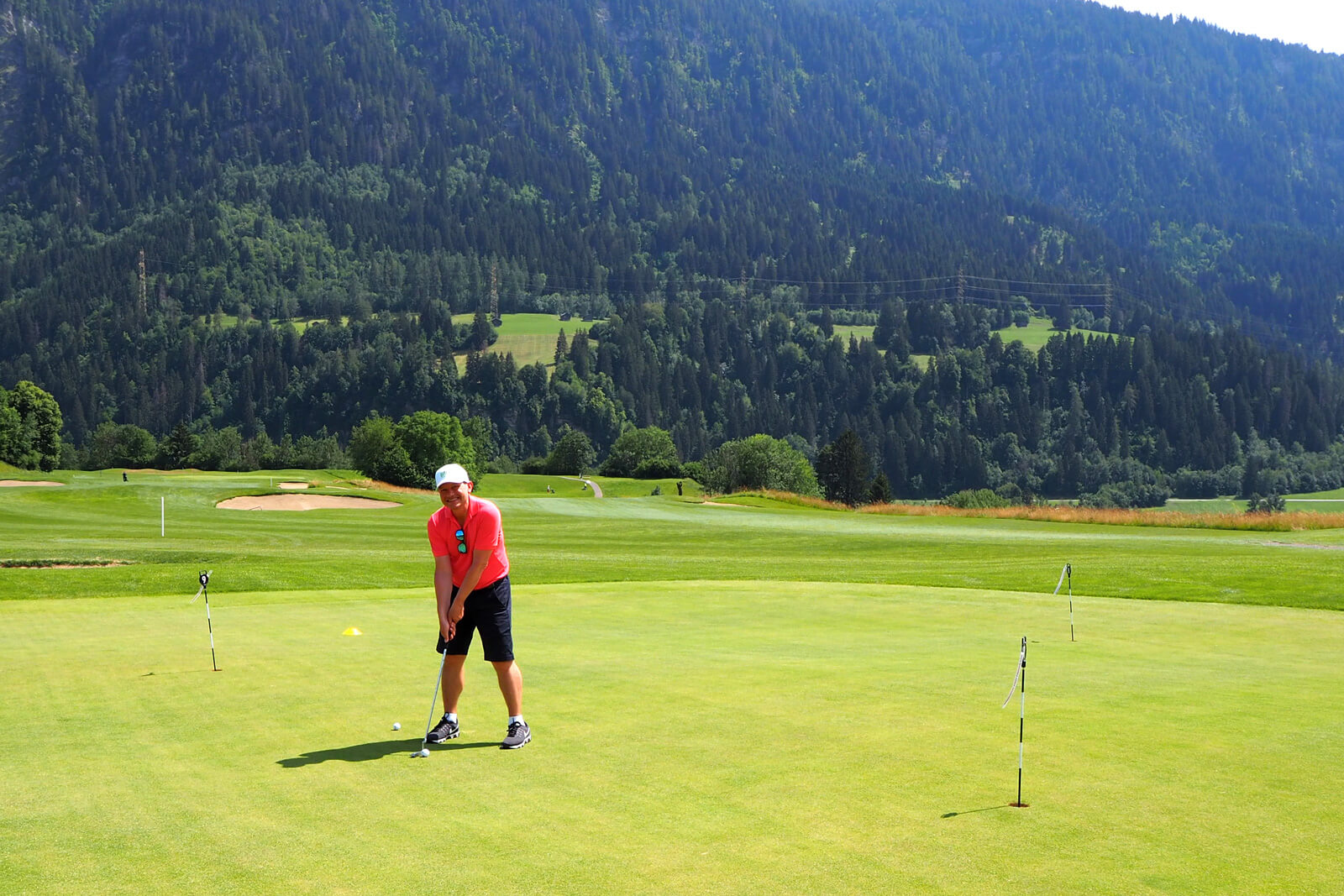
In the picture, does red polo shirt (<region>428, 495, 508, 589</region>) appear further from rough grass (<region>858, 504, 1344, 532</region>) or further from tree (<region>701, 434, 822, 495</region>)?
tree (<region>701, 434, 822, 495</region>)

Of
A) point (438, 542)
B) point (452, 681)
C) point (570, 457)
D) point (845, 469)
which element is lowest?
point (845, 469)

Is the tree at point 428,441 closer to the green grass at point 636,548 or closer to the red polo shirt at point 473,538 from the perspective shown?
the green grass at point 636,548

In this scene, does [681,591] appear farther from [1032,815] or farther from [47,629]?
[1032,815]

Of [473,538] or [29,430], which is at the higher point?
[29,430]

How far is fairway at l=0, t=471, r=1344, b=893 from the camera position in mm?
8172

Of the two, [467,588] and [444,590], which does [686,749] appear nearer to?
[467,588]

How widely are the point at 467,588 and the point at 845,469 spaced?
488 ft

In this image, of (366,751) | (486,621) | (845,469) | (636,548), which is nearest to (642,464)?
(845,469)

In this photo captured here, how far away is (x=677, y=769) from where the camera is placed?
34.8ft

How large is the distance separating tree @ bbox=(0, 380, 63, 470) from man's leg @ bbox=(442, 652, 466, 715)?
136507mm

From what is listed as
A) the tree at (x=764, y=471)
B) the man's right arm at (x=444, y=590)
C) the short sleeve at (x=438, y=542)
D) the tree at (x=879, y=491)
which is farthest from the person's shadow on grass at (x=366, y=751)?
the tree at (x=879, y=491)

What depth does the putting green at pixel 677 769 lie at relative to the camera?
26.6ft

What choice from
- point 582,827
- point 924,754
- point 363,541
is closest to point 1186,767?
point 924,754

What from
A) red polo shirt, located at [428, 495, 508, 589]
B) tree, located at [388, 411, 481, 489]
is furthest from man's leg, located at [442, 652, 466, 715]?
tree, located at [388, 411, 481, 489]
